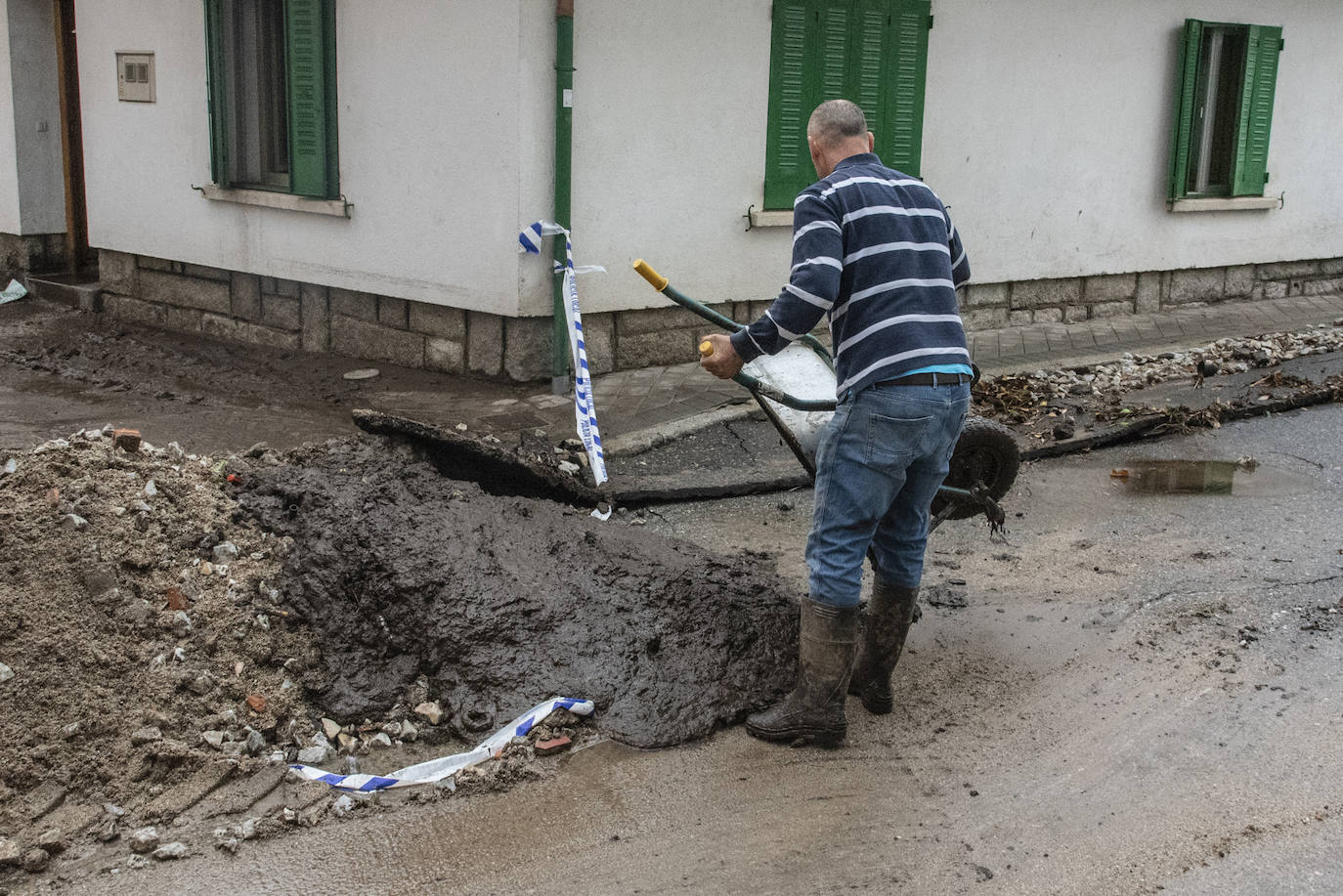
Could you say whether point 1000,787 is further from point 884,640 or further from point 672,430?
point 672,430

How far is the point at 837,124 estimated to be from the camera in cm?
439

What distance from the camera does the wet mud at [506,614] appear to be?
454 centimetres

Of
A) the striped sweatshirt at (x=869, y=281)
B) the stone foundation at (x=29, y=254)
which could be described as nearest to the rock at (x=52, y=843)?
the striped sweatshirt at (x=869, y=281)

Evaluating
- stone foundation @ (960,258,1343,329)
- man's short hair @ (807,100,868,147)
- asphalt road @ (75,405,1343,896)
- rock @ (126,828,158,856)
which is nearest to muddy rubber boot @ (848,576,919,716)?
asphalt road @ (75,405,1343,896)

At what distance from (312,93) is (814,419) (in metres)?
5.79

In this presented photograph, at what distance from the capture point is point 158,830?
3.85 m

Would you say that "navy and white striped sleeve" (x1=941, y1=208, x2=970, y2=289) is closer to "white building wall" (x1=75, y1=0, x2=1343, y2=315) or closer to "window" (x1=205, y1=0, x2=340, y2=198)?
"white building wall" (x1=75, y1=0, x2=1343, y2=315)

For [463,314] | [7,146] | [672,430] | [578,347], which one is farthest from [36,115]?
[672,430]

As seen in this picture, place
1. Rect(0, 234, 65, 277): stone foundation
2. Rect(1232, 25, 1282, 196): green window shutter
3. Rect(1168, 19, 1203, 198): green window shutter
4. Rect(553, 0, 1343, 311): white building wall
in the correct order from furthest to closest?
Rect(0, 234, 65, 277): stone foundation
Rect(1232, 25, 1282, 196): green window shutter
Rect(1168, 19, 1203, 198): green window shutter
Rect(553, 0, 1343, 311): white building wall

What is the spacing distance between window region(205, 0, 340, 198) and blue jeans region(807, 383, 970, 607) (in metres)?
6.08

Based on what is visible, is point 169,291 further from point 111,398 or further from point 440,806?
point 440,806

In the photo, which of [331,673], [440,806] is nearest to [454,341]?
[331,673]

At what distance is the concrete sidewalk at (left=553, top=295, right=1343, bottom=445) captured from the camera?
8.30 metres

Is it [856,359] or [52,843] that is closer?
[52,843]
